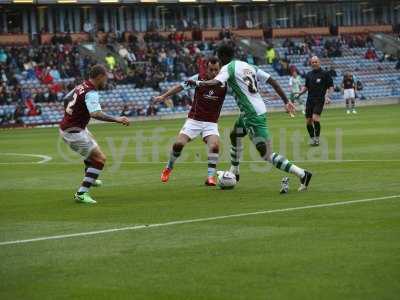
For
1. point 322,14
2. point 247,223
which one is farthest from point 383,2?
point 247,223

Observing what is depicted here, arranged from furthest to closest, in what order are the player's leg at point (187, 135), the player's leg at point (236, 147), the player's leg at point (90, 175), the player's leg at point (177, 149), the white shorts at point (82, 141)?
the player's leg at point (187, 135) → the player's leg at point (177, 149) → the player's leg at point (236, 147) → the white shorts at point (82, 141) → the player's leg at point (90, 175)

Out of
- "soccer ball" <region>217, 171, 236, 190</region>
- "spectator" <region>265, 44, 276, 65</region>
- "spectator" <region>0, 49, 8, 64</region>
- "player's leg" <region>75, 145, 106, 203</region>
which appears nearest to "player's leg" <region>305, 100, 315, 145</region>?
"soccer ball" <region>217, 171, 236, 190</region>

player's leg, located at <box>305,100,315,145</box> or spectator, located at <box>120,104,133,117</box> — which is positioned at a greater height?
player's leg, located at <box>305,100,315,145</box>

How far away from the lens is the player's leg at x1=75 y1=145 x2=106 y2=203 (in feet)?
50.3

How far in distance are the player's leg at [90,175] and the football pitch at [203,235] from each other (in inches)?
8.6

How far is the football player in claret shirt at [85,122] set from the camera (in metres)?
15.4

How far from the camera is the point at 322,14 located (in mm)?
79188

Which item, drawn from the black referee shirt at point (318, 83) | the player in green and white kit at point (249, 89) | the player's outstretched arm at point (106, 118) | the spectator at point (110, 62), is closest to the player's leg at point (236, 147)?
the player in green and white kit at point (249, 89)

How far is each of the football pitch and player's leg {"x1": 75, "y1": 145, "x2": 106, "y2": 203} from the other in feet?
0.72

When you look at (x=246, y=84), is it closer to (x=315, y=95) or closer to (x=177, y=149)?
(x=177, y=149)

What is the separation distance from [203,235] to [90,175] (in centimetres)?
478

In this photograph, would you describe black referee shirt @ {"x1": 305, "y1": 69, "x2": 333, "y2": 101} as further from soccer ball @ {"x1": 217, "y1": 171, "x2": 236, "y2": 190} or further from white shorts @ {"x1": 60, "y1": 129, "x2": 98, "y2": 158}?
white shorts @ {"x1": 60, "y1": 129, "x2": 98, "y2": 158}

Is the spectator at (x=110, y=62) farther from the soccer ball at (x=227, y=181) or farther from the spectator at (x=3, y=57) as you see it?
the soccer ball at (x=227, y=181)

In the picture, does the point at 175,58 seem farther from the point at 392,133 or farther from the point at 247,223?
the point at 247,223
